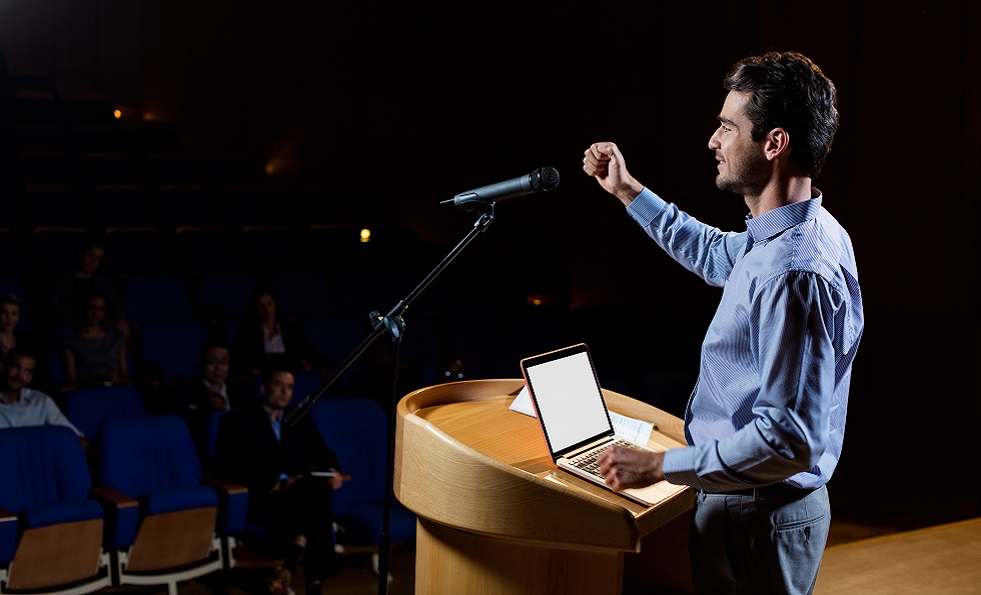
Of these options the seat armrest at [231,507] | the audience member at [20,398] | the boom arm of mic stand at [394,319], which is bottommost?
the seat armrest at [231,507]

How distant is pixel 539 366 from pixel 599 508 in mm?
172

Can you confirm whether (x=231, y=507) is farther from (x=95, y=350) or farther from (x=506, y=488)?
(x=506, y=488)

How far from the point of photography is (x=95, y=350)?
8.35 ft

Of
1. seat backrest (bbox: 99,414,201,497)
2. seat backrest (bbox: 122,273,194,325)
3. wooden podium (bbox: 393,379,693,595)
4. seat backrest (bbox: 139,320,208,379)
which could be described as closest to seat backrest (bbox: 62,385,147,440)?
seat backrest (bbox: 99,414,201,497)

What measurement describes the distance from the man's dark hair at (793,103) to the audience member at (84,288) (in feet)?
7.85

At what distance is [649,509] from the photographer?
75 centimetres

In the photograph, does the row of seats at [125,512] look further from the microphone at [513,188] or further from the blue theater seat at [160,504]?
the microphone at [513,188]

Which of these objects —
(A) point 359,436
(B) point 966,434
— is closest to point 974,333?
(B) point 966,434

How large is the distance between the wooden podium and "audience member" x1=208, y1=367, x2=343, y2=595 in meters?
1.02

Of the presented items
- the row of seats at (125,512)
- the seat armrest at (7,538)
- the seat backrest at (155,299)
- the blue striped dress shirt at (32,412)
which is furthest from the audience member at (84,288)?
the seat armrest at (7,538)

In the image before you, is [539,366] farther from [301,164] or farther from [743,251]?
[301,164]

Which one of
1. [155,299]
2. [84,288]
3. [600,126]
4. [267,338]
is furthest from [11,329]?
[600,126]

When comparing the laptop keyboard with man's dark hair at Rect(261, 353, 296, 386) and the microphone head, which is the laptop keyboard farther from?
man's dark hair at Rect(261, 353, 296, 386)

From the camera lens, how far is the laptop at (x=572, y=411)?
2.67 ft
